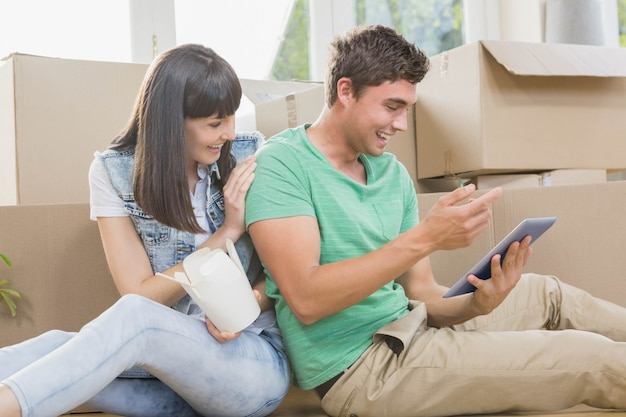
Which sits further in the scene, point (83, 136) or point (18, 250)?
point (83, 136)

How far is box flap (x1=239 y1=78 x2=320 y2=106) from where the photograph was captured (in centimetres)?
180

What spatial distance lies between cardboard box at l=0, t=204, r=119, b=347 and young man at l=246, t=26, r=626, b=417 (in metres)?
0.35

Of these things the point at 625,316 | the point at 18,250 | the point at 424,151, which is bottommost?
the point at 625,316

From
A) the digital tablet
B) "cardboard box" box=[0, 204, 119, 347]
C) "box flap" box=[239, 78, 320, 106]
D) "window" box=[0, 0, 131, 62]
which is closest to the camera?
the digital tablet

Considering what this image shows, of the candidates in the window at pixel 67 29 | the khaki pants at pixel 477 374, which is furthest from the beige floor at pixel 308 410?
the window at pixel 67 29

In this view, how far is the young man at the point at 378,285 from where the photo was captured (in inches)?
44.0

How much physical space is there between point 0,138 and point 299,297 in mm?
837

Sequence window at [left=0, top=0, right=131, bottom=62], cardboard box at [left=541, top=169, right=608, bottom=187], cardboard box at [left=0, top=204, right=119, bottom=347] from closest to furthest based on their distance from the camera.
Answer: cardboard box at [left=0, top=204, right=119, bottom=347] → cardboard box at [left=541, top=169, right=608, bottom=187] → window at [left=0, top=0, right=131, bottom=62]

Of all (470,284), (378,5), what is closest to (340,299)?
(470,284)

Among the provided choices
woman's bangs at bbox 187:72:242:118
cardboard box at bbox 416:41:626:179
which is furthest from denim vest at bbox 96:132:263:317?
cardboard box at bbox 416:41:626:179

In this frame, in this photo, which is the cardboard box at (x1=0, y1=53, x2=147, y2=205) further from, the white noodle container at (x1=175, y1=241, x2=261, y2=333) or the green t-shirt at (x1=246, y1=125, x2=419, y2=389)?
the white noodle container at (x1=175, y1=241, x2=261, y2=333)

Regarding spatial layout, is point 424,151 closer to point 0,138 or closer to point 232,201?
point 232,201

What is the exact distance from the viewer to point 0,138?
167 cm

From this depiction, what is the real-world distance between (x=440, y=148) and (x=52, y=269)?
79 centimetres
